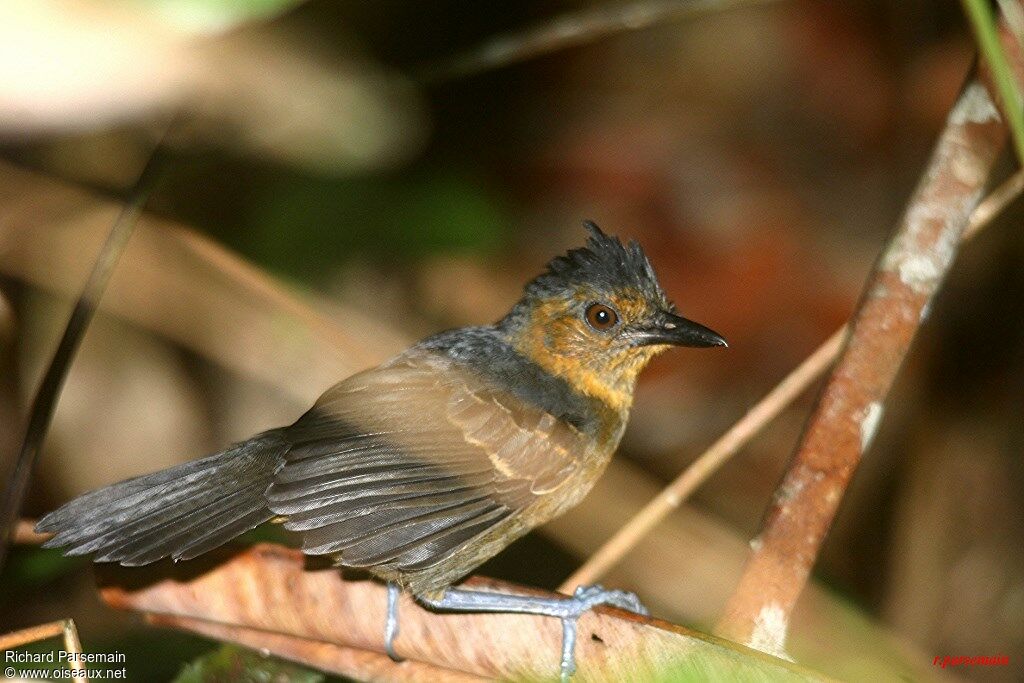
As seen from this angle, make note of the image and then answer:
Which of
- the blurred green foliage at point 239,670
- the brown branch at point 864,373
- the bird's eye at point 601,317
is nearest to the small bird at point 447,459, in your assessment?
the bird's eye at point 601,317

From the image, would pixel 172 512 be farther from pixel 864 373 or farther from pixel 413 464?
pixel 864 373

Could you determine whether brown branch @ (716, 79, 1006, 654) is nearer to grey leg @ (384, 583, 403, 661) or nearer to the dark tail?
grey leg @ (384, 583, 403, 661)

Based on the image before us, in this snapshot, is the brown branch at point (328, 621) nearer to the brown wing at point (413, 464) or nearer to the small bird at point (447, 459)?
the small bird at point (447, 459)

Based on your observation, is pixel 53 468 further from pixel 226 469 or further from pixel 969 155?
pixel 969 155

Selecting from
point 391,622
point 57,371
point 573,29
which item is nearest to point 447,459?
point 391,622

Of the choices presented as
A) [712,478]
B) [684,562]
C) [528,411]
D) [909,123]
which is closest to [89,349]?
[528,411]

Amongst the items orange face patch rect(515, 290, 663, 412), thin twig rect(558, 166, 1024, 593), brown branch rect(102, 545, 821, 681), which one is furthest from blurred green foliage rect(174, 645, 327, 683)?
orange face patch rect(515, 290, 663, 412)

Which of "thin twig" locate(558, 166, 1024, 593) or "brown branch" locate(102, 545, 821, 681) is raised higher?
"thin twig" locate(558, 166, 1024, 593)
